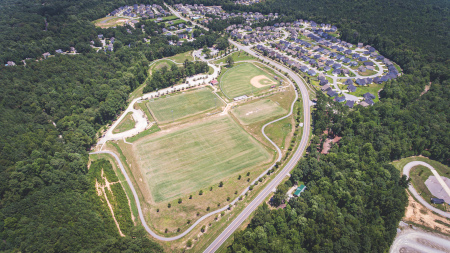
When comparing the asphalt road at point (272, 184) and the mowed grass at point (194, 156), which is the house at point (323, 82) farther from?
the mowed grass at point (194, 156)

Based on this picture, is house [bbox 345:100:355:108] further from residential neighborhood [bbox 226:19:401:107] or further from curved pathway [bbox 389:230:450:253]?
curved pathway [bbox 389:230:450:253]

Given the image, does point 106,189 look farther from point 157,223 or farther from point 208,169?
point 208,169

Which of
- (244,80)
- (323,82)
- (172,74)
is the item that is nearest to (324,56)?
(323,82)

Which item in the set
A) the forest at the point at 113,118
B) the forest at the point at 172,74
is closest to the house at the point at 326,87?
the forest at the point at 113,118

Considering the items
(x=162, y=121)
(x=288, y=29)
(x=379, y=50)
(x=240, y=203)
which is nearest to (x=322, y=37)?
(x=288, y=29)

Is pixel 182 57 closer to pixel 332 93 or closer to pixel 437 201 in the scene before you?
pixel 332 93

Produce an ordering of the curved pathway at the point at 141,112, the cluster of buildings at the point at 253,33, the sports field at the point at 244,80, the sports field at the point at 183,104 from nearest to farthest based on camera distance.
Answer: the curved pathway at the point at 141,112, the sports field at the point at 183,104, the sports field at the point at 244,80, the cluster of buildings at the point at 253,33

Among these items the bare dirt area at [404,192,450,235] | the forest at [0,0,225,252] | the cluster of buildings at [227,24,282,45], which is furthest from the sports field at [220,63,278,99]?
the bare dirt area at [404,192,450,235]
